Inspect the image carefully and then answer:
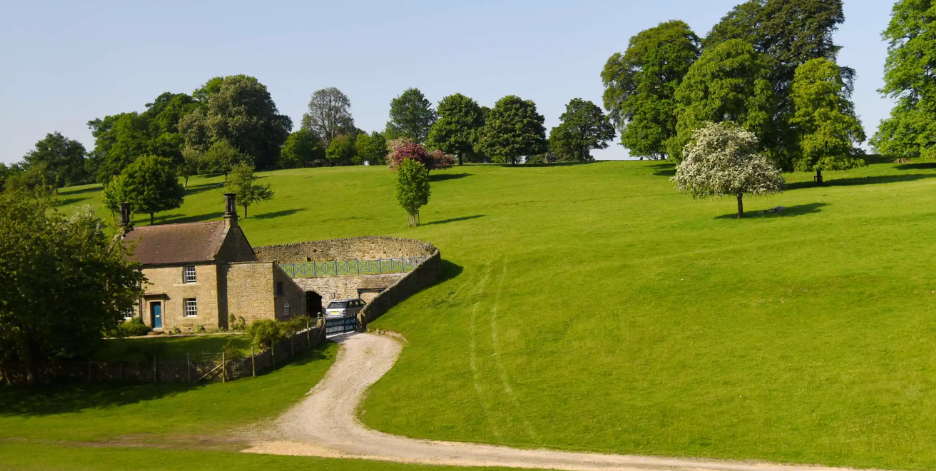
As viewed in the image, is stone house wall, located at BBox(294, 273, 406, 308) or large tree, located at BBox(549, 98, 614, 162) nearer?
stone house wall, located at BBox(294, 273, 406, 308)

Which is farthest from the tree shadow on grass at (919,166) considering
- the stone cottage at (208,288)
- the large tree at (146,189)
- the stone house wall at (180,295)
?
the large tree at (146,189)

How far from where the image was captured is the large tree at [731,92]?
67.2 m

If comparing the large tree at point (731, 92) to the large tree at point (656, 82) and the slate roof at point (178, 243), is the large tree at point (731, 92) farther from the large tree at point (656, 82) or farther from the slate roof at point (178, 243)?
the slate roof at point (178, 243)

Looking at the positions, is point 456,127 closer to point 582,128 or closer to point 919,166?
point 582,128

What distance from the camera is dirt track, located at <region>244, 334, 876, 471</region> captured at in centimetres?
2311

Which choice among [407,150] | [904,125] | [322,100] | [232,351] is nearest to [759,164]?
[904,125]

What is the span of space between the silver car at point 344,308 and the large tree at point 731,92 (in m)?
37.1

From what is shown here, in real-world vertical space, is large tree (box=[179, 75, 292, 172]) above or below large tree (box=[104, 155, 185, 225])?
above

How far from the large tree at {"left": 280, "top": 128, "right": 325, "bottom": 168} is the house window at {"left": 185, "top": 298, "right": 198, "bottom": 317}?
101 m

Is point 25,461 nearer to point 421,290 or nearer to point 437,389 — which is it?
point 437,389

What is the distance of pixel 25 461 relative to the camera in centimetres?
2428

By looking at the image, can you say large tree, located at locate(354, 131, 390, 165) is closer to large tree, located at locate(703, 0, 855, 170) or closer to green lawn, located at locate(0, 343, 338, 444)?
large tree, located at locate(703, 0, 855, 170)

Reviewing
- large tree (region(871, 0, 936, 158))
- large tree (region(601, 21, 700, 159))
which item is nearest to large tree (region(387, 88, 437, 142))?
large tree (region(601, 21, 700, 159))

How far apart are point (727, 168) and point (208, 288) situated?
37.8m
